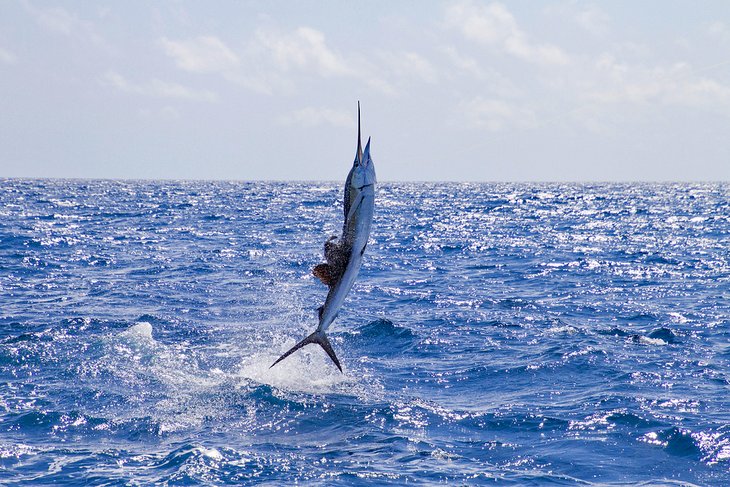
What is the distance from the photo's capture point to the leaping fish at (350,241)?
877 cm

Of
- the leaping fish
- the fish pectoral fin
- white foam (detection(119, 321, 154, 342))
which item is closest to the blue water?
white foam (detection(119, 321, 154, 342))

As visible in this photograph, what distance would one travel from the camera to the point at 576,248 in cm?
4106

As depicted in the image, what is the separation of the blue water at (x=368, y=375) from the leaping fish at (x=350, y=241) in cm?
230

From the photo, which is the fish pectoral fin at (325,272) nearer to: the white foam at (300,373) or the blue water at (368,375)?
the blue water at (368,375)

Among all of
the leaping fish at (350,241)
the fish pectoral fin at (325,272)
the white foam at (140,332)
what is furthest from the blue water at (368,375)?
the fish pectoral fin at (325,272)

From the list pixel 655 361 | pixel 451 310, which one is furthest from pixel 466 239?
pixel 655 361

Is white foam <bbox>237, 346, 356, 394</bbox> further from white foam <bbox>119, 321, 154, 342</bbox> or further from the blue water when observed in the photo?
white foam <bbox>119, 321, 154, 342</bbox>

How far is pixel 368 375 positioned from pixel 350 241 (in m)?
6.68

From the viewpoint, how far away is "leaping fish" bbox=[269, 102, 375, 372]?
8773 millimetres

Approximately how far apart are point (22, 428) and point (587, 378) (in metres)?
10.4

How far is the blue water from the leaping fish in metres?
2.30

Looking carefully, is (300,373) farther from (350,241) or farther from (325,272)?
(350,241)

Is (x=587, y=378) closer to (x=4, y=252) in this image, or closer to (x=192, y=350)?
(x=192, y=350)

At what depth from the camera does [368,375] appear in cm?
1541
